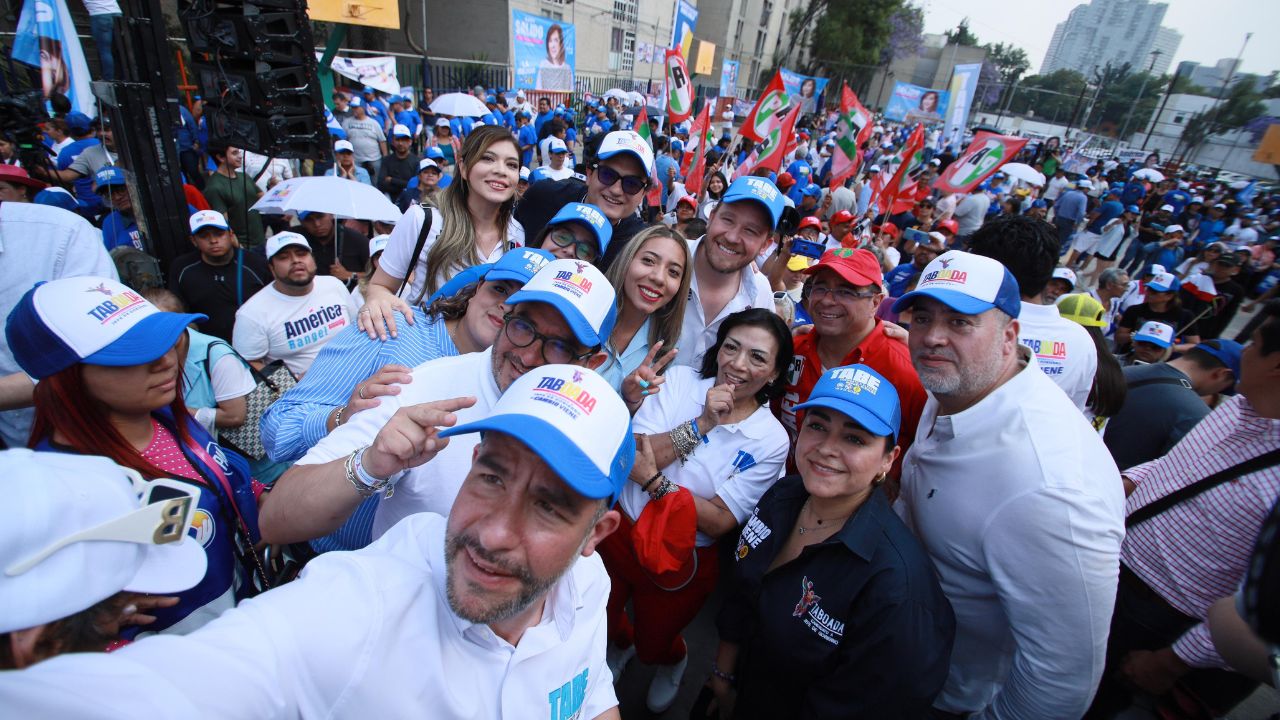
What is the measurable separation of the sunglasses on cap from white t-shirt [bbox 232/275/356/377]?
106 inches

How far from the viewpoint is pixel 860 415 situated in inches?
81.9

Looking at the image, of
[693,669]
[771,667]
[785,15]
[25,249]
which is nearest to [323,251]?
[25,249]

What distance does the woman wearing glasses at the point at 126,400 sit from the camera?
1.82 metres

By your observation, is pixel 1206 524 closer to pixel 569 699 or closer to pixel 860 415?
pixel 860 415

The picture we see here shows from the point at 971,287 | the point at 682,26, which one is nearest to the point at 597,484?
the point at 971,287

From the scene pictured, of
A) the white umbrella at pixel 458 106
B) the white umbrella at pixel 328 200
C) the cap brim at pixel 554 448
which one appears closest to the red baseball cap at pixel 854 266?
the cap brim at pixel 554 448

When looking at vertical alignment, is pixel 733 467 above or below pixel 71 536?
below

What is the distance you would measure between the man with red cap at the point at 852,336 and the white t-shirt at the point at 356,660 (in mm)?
2139

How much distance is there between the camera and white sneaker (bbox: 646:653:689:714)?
3115 millimetres

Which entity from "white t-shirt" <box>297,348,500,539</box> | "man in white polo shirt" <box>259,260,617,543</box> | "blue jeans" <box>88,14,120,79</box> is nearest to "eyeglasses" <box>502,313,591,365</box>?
"man in white polo shirt" <box>259,260,617,543</box>

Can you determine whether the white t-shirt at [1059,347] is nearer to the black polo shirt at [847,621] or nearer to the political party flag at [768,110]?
the black polo shirt at [847,621]

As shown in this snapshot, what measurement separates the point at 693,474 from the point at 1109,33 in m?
212

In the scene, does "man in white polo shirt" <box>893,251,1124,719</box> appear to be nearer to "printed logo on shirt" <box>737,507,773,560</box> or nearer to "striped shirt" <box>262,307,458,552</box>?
"printed logo on shirt" <box>737,507,773,560</box>

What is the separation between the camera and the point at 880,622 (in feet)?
6.33
